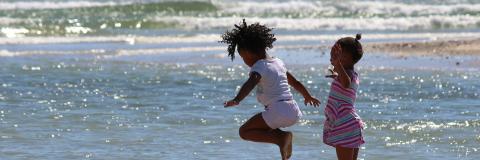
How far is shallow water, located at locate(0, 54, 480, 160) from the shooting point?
9.23 meters

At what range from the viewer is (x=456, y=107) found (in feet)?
39.5

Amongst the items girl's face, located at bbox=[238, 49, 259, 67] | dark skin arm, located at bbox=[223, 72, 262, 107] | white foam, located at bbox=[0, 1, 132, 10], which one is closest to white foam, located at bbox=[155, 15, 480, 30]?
white foam, located at bbox=[0, 1, 132, 10]

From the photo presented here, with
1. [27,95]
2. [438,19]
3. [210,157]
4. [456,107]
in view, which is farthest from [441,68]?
[438,19]

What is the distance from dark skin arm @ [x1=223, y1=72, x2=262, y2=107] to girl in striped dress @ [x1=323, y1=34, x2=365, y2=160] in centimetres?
50

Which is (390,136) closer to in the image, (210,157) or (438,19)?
(210,157)

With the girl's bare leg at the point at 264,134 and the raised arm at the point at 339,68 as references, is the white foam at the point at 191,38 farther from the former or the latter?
the raised arm at the point at 339,68

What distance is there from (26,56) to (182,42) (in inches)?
228

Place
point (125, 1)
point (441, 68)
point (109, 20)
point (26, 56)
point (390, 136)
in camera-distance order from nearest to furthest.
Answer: point (390, 136) → point (441, 68) → point (26, 56) → point (109, 20) → point (125, 1)

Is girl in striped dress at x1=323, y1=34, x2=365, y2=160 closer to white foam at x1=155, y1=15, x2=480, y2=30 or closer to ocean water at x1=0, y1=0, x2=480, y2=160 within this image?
ocean water at x1=0, y1=0, x2=480, y2=160

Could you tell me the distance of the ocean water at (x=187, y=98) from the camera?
30.7ft

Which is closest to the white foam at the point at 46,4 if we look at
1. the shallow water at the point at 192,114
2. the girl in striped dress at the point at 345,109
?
the shallow water at the point at 192,114

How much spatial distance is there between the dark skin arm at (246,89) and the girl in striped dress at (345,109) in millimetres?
502

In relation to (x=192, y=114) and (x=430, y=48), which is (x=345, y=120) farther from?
(x=430, y=48)

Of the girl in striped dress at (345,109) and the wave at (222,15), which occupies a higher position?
the girl in striped dress at (345,109)
